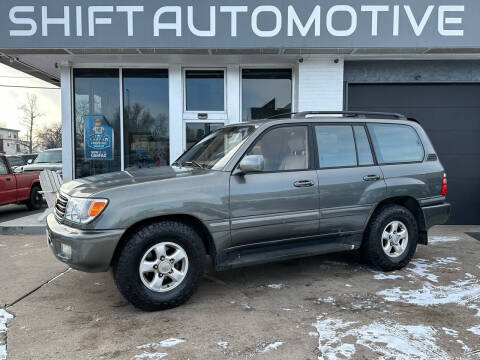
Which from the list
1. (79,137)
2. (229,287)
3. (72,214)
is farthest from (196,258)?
(79,137)

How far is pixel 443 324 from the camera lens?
347cm

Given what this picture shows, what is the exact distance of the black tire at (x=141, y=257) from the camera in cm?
352

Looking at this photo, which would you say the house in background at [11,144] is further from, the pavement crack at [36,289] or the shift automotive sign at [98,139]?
the pavement crack at [36,289]

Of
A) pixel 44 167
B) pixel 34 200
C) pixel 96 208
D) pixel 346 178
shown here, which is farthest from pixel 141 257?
pixel 44 167

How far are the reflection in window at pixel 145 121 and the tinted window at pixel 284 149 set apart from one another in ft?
16.4

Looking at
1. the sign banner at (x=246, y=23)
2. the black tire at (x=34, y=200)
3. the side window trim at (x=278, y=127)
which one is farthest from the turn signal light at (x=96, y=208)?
the black tire at (x=34, y=200)

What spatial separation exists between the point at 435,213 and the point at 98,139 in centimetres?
712

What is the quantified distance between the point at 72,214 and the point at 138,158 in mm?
5450

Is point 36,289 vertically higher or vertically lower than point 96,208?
lower

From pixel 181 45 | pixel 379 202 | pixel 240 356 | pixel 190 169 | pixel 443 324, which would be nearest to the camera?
pixel 240 356

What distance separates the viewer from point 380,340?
3164 millimetres

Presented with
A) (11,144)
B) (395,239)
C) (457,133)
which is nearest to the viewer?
(395,239)

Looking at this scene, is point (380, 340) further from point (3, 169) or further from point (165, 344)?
point (3, 169)

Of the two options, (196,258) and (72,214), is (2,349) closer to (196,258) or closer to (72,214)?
(72,214)
